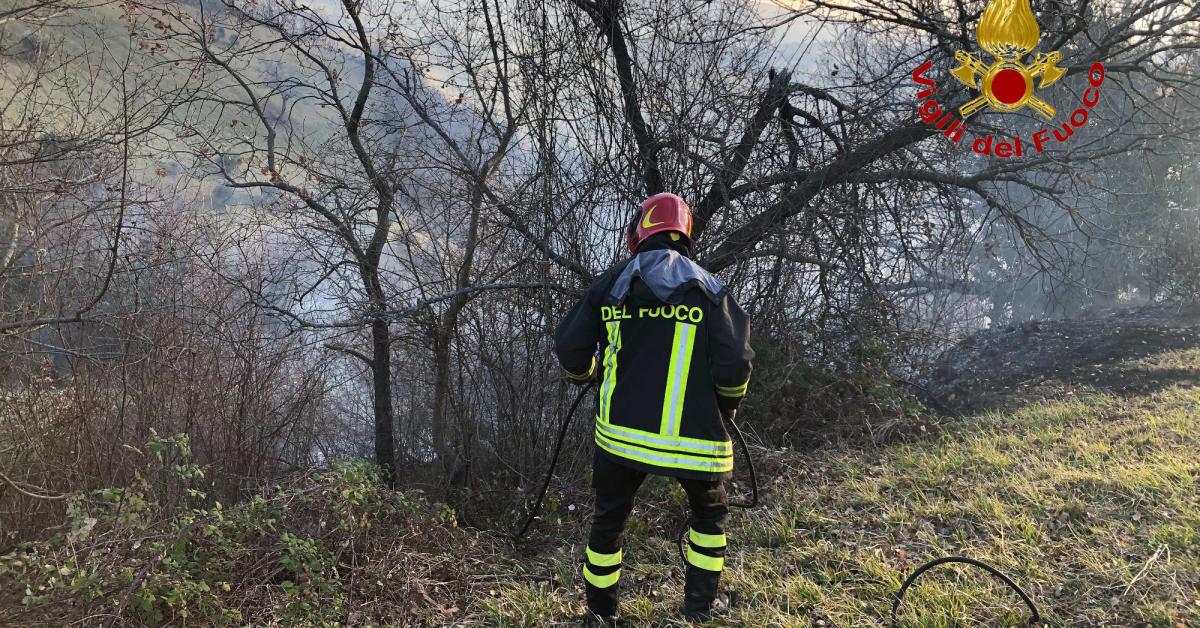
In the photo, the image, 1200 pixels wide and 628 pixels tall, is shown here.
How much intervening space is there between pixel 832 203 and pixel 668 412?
4.05 meters

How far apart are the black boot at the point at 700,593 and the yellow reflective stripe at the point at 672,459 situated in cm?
59

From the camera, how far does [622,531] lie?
9.50 ft

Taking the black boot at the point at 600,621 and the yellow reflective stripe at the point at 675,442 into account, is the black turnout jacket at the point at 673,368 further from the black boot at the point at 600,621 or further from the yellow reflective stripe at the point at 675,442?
the black boot at the point at 600,621

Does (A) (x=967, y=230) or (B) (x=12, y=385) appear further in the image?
(A) (x=967, y=230)

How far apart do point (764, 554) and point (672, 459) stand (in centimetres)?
137

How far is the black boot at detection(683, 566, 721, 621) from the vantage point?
9.73 feet

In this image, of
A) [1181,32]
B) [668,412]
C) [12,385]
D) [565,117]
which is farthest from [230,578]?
[1181,32]

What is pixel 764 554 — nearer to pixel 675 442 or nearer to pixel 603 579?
pixel 603 579

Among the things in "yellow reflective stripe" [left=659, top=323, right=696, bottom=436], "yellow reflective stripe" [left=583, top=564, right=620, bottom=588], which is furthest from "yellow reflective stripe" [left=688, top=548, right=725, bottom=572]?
"yellow reflective stripe" [left=659, top=323, right=696, bottom=436]

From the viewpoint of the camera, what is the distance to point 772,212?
5770mm

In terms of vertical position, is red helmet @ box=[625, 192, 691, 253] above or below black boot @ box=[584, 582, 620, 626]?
above

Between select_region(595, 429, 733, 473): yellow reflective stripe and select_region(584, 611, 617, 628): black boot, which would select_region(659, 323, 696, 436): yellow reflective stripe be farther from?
select_region(584, 611, 617, 628): black boot

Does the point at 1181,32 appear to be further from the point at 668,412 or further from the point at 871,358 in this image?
the point at 668,412

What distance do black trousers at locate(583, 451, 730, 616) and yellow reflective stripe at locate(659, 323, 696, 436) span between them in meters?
0.29
